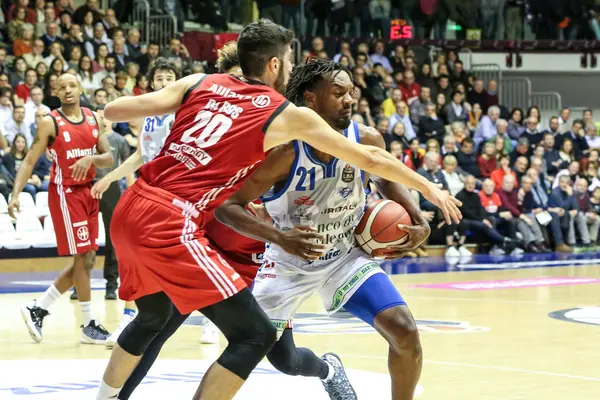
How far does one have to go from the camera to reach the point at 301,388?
584 cm

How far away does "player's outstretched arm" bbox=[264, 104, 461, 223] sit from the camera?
4109 millimetres

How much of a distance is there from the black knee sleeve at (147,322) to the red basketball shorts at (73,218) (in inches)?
138

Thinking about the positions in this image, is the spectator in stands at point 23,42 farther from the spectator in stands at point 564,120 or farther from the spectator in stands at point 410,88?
the spectator in stands at point 564,120

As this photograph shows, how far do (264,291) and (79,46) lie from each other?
1193 cm

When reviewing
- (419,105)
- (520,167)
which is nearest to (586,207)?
(520,167)

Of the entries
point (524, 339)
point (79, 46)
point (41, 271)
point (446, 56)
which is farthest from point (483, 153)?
point (524, 339)

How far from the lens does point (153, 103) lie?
4270 mm

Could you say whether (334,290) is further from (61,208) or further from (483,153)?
(483,153)

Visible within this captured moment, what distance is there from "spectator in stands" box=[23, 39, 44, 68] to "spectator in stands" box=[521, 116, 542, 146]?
8.86 m

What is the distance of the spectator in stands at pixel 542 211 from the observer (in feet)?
57.2

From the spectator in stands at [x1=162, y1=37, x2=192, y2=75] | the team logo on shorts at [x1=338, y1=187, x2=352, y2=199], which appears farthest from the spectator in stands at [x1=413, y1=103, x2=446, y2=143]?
the team logo on shorts at [x1=338, y1=187, x2=352, y2=199]

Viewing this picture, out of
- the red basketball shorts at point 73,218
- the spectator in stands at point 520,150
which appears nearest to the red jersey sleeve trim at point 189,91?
the red basketball shorts at point 73,218

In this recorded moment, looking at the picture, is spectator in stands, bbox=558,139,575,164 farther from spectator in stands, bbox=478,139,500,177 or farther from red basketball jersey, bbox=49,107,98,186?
red basketball jersey, bbox=49,107,98,186

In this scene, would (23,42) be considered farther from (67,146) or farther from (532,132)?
(532,132)
